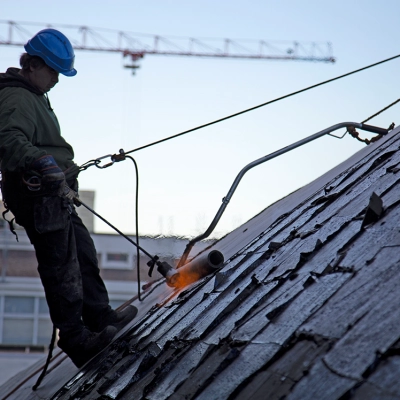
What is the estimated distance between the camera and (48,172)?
4.38 meters

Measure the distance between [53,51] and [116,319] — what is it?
2.01 meters

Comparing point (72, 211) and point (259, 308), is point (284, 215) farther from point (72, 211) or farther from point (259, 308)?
point (259, 308)

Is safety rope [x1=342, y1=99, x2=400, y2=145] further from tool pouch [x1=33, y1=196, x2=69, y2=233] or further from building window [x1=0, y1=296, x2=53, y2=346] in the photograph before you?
building window [x1=0, y1=296, x2=53, y2=346]

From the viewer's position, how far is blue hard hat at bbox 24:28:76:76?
4.91 m

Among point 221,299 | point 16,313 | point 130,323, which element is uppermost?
point 221,299

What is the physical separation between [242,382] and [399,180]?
1.51 meters

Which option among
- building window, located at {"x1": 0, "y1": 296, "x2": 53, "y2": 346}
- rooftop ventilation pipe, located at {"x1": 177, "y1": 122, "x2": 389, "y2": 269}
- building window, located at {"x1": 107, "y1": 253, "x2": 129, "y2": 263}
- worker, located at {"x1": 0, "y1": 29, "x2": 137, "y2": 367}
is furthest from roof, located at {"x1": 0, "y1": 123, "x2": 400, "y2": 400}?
building window, located at {"x1": 0, "y1": 296, "x2": 53, "y2": 346}

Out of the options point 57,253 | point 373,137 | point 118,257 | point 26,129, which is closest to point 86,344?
point 57,253

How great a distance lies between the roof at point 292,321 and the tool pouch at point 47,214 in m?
0.90

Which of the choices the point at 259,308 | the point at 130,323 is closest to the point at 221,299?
the point at 259,308

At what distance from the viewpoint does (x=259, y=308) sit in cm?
309

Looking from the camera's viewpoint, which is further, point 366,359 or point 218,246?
point 218,246

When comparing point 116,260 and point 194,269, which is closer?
point 194,269

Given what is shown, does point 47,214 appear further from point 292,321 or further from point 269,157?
point 292,321
